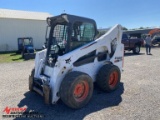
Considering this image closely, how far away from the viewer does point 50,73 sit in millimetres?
5605

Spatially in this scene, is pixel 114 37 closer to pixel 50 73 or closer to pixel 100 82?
pixel 100 82

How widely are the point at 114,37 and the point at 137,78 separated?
Answer: 2678mm

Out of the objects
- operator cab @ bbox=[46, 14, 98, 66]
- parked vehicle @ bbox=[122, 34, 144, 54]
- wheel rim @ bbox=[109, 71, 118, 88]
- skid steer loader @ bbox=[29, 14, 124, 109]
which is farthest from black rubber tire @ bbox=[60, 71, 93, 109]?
parked vehicle @ bbox=[122, 34, 144, 54]

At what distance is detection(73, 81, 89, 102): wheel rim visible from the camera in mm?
5156

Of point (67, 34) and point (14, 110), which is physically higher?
point (67, 34)

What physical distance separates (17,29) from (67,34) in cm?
2176

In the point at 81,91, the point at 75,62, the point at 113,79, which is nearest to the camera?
the point at 81,91

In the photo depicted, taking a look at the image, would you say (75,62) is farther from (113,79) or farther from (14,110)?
(14,110)

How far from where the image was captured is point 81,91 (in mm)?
5293

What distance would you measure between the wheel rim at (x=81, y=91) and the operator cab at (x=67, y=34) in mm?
1057

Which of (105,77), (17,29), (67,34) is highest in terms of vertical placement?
(17,29)

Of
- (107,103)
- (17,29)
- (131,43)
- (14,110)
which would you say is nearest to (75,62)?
(107,103)

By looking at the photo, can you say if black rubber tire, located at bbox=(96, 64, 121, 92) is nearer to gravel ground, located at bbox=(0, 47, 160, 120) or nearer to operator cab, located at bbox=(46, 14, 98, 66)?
gravel ground, located at bbox=(0, 47, 160, 120)

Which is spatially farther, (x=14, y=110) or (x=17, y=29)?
(x=17, y=29)
